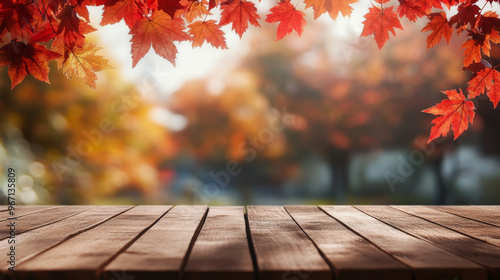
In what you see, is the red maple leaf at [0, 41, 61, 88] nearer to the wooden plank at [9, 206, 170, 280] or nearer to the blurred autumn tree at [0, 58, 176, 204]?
the wooden plank at [9, 206, 170, 280]

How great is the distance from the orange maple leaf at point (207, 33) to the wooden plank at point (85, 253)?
0.84m

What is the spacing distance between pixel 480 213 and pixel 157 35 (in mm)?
1923

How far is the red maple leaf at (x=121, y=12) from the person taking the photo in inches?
63.7

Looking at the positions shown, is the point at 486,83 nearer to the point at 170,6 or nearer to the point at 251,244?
the point at 251,244

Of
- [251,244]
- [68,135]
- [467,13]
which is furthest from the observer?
[68,135]

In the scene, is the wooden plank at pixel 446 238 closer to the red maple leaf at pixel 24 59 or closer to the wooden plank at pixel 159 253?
the wooden plank at pixel 159 253

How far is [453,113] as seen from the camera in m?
1.88

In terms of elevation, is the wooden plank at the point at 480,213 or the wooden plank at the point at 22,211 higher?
the wooden plank at the point at 22,211

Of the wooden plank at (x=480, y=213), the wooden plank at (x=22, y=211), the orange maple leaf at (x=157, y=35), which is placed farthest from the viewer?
the wooden plank at (x=22, y=211)

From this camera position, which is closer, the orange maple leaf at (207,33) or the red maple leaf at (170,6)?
the red maple leaf at (170,6)

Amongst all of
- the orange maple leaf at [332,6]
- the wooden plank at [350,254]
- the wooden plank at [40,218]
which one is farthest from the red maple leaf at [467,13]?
the wooden plank at [40,218]

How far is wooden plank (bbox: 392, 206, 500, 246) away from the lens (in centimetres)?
166

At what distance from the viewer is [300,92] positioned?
1431 cm

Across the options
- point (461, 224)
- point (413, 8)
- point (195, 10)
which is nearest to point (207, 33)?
point (195, 10)
